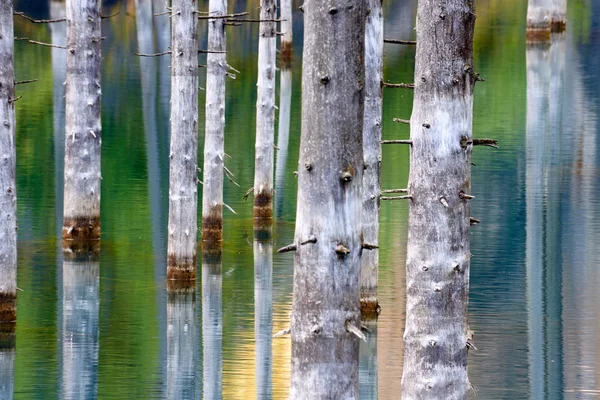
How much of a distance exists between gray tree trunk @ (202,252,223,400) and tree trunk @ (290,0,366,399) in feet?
16.2

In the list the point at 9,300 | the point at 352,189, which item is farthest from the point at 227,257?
the point at 352,189

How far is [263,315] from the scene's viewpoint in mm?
15961

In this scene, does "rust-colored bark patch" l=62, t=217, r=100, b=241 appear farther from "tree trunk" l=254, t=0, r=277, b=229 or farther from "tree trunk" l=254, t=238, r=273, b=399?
"tree trunk" l=254, t=0, r=277, b=229

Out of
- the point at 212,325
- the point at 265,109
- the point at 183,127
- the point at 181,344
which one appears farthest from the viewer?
the point at 265,109

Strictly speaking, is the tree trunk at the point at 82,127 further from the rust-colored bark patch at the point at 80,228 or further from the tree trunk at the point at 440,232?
the tree trunk at the point at 440,232

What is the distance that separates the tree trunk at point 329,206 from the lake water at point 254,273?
16.2 ft

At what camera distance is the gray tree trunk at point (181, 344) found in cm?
1271

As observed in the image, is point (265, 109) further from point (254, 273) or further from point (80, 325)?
point (80, 325)

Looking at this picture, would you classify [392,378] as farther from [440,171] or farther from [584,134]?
[584,134]

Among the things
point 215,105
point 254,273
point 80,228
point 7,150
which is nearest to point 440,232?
point 7,150

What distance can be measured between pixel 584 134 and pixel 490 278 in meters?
15.4

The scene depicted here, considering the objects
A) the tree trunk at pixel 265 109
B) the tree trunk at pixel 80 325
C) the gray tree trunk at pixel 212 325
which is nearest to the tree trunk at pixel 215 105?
the gray tree trunk at pixel 212 325

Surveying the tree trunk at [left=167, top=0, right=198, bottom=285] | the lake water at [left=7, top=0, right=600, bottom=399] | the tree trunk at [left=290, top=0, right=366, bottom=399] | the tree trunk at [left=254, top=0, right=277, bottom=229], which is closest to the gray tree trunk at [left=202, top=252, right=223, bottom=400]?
the lake water at [left=7, top=0, right=600, bottom=399]

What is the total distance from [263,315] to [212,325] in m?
0.79
